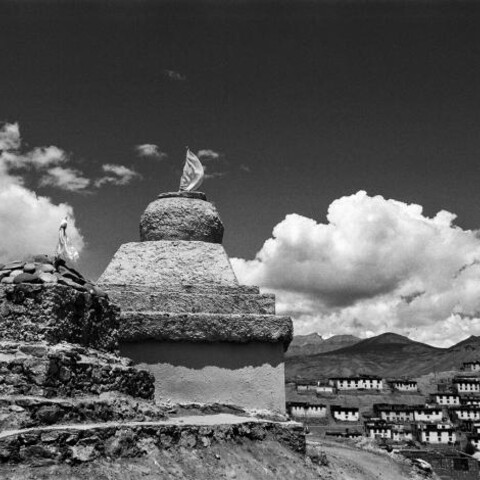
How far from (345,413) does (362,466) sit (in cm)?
6392

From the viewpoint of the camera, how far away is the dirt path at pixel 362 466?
30.6 ft

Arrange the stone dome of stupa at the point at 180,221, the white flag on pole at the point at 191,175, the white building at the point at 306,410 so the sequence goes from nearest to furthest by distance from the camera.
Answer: the stone dome of stupa at the point at 180,221
the white flag on pole at the point at 191,175
the white building at the point at 306,410

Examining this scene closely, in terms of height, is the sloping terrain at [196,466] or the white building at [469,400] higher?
the white building at [469,400]

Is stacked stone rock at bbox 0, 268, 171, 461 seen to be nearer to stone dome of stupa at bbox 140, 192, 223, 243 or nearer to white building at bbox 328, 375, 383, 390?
stone dome of stupa at bbox 140, 192, 223, 243

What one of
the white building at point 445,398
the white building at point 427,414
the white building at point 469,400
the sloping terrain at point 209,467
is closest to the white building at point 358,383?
the white building at point 445,398

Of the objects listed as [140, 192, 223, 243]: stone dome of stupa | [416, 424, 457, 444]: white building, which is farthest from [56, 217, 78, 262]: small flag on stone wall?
[416, 424, 457, 444]: white building

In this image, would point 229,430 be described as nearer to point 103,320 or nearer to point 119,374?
point 119,374

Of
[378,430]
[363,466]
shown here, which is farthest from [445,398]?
[363,466]

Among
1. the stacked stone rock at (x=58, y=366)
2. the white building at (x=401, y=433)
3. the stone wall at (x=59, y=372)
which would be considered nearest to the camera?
the stacked stone rock at (x=58, y=366)

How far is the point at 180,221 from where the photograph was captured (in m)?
11.8

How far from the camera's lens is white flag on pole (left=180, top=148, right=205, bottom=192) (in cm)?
1262

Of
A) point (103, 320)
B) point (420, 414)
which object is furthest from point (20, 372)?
point (420, 414)

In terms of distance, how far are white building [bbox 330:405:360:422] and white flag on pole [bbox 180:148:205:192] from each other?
63448 millimetres

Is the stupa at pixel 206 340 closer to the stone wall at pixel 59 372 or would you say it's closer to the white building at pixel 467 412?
the stone wall at pixel 59 372
